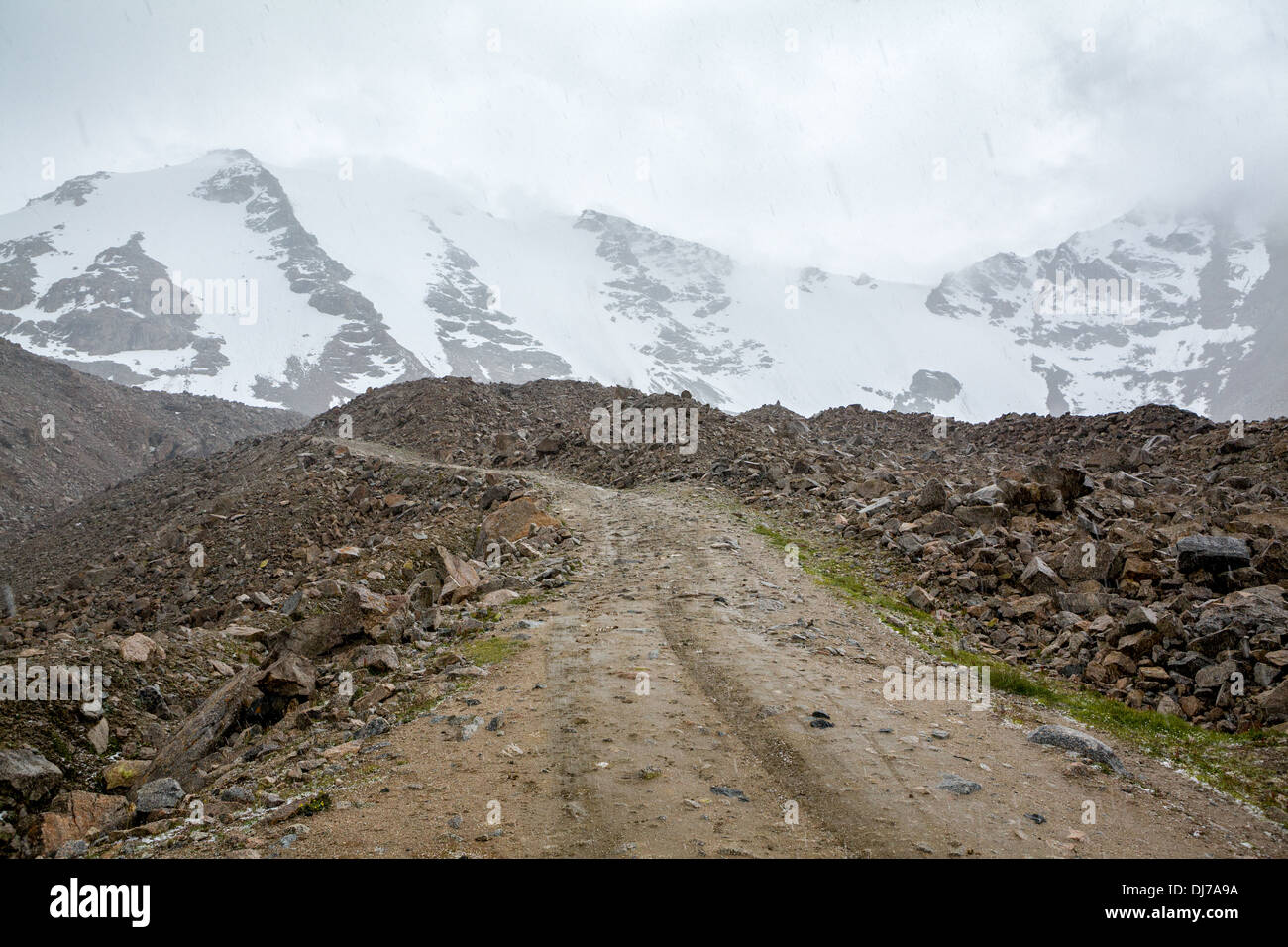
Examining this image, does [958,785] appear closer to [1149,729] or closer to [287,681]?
[1149,729]

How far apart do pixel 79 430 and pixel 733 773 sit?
62.7 meters

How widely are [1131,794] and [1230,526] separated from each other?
366 inches

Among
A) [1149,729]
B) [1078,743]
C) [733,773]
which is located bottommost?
[1149,729]

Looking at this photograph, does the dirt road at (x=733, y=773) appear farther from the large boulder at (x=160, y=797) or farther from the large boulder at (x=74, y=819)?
the large boulder at (x=74, y=819)

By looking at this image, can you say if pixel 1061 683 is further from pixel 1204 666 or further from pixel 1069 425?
pixel 1069 425

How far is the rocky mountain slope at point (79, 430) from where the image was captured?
140 feet

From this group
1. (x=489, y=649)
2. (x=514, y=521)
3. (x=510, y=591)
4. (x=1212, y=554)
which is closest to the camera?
(x=489, y=649)

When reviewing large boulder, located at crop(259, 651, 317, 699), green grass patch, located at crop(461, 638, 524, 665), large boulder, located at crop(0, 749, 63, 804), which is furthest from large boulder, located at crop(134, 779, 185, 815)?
green grass patch, located at crop(461, 638, 524, 665)

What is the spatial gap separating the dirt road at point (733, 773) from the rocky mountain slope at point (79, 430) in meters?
42.5

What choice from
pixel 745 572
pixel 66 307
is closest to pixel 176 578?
pixel 745 572

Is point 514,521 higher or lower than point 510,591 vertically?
higher

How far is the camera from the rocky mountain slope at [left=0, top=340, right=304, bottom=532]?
4262 cm

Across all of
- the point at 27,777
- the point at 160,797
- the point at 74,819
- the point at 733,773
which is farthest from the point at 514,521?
the point at 733,773

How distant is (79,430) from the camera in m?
51.7
